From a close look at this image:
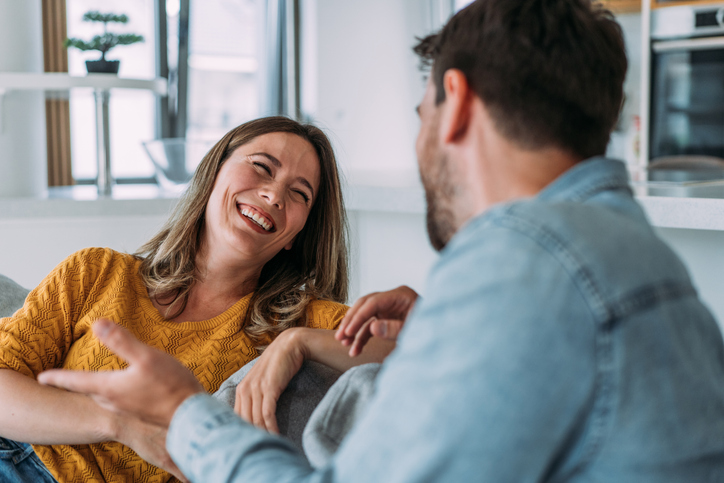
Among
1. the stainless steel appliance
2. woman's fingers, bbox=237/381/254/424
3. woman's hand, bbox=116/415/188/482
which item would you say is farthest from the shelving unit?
the stainless steel appliance

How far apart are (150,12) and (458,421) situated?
529cm

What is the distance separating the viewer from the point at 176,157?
3.09 meters

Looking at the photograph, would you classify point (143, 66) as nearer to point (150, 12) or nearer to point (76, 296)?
point (150, 12)

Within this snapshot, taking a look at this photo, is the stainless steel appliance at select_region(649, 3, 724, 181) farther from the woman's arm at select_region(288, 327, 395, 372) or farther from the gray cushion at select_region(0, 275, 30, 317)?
the gray cushion at select_region(0, 275, 30, 317)

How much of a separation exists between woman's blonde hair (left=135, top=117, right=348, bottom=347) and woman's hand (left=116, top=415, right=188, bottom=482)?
0.36m

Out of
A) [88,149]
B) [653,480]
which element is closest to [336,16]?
[88,149]

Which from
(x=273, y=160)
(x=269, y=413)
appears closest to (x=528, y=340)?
(x=269, y=413)

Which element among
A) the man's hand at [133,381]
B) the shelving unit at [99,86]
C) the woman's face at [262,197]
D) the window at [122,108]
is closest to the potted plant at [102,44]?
the shelving unit at [99,86]

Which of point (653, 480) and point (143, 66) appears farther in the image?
point (143, 66)

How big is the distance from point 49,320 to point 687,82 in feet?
13.4

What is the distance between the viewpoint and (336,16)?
16.7 feet

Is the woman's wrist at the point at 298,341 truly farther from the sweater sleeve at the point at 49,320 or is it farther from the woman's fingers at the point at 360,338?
the sweater sleeve at the point at 49,320

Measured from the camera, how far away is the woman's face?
144 cm

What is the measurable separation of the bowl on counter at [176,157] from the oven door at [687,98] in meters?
2.90
